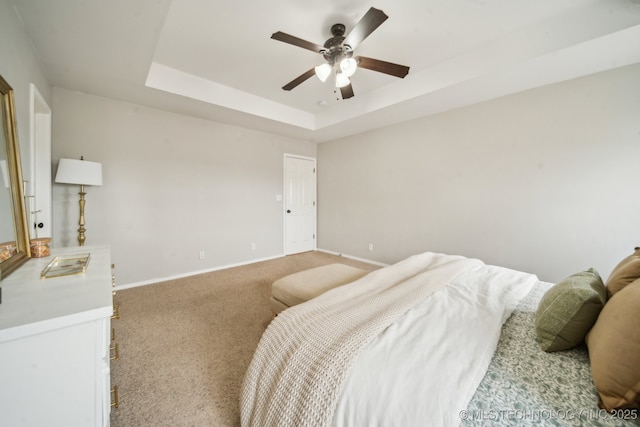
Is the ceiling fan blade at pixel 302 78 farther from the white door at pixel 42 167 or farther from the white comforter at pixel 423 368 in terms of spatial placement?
the white door at pixel 42 167

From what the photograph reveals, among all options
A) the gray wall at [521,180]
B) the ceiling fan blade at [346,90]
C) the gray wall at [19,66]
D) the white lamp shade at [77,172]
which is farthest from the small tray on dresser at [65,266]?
the gray wall at [521,180]

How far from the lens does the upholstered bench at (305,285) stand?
6.06 ft

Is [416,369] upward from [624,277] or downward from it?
downward

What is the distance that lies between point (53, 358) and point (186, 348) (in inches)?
49.8

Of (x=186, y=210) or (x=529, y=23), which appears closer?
(x=529, y=23)

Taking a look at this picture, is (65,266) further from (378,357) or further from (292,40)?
(292,40)

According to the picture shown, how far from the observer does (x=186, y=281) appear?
329 centimetres

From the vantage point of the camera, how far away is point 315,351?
96 centimetres

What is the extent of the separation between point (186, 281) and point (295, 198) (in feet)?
7.84

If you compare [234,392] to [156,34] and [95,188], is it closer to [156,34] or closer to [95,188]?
[156,34]

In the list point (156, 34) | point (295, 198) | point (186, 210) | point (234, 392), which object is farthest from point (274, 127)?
point (234, 392)

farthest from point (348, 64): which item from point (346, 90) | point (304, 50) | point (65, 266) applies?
point (65, 266)

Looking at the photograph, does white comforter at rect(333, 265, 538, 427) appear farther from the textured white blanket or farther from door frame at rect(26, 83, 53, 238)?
door frame at rect(26, 83, 53, 238)

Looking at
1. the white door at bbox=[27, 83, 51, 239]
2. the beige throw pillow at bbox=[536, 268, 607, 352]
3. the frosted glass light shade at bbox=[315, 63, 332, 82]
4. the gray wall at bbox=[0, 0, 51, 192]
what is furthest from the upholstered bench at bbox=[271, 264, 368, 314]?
the white door at bbox=[27, 83, 51, 239]
